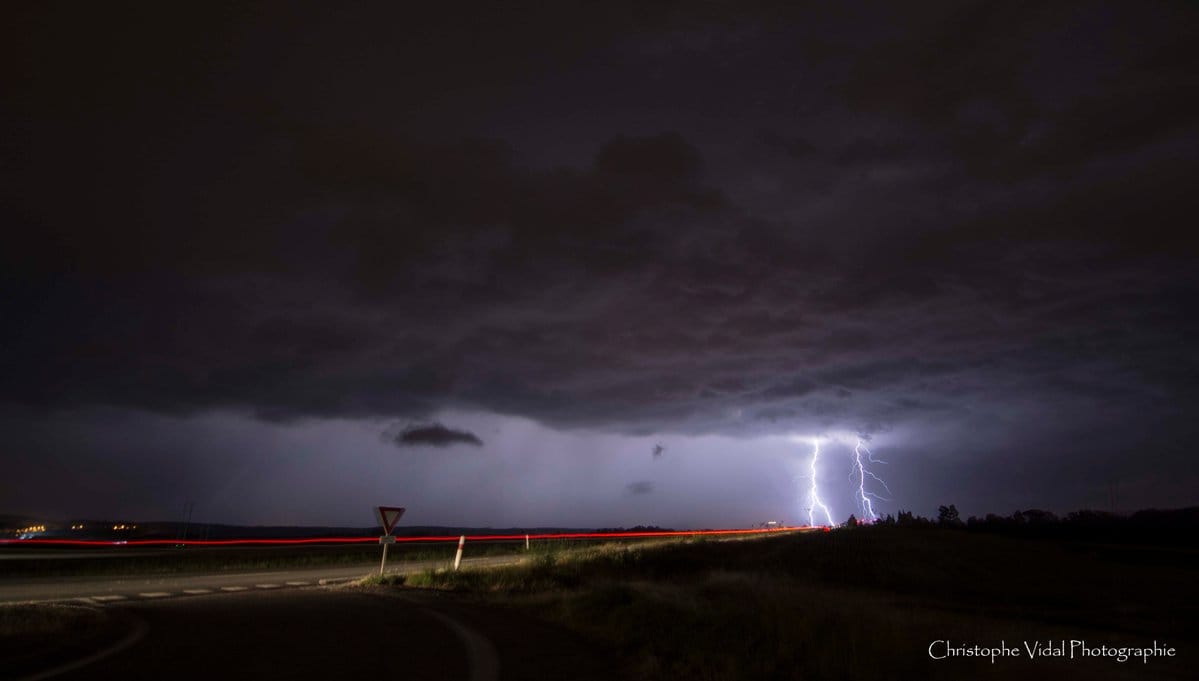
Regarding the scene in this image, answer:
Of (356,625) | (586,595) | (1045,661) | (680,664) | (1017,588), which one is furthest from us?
(1017,588)

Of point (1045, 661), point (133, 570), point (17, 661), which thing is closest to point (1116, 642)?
point (1045, 661)

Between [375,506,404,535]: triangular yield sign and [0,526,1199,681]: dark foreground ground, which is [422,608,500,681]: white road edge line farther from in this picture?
[375,506,404,535]: triangular yield sign

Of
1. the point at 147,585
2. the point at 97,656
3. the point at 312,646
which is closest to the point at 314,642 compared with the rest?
the point at 312,646

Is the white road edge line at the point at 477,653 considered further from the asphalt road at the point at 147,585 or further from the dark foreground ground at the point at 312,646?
the asphalt road at the point at 147,585

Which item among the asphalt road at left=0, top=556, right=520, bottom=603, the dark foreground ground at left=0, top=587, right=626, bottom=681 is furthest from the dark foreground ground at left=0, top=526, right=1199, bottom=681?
the asphalt road at left=0, top=556, right=520, bottom=603

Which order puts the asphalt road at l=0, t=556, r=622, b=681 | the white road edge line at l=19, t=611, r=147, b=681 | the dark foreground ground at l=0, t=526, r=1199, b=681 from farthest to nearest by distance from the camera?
the dark foreground ground at l=0, t=526, r=1199, b=681
the asphalt road at l=0, t=556, r=622, b=681
the white road edge line at l=19, t=611, r=147, b=681

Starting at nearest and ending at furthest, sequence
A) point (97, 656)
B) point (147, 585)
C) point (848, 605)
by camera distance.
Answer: point (97, 656) → point (848, 605) → point (147, 585)

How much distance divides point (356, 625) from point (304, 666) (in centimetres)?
357

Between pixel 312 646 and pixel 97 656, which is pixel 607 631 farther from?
pixel 97 656

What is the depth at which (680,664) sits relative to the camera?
962cm

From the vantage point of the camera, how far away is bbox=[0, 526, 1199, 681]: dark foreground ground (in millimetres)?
9258

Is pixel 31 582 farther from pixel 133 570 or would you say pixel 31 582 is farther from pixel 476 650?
pixel 476 650

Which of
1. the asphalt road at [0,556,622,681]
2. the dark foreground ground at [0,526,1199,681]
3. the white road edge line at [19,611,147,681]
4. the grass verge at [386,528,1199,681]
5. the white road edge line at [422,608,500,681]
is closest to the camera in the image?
the white road edge line at [19,611,147,681]

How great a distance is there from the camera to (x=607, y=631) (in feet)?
41.2
